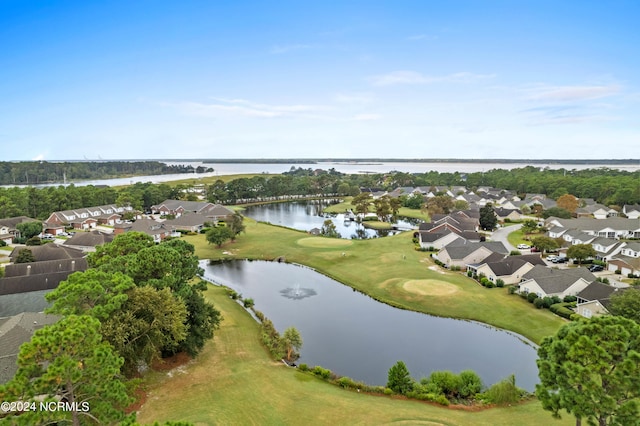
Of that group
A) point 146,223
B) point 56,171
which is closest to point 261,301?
point 146,223

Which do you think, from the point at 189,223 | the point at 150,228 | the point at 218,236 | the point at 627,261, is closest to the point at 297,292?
the point at 218,236

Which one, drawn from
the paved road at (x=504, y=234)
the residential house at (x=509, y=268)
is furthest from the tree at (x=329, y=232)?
the residential house at (x=509, y=268)

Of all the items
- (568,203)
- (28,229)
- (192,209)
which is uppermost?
(568,203)

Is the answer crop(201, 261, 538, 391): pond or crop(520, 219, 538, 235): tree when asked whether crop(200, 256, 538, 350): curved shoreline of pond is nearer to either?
crop(201, 261, 538, 391): pond

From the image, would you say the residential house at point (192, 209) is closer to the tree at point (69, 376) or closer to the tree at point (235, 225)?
the tree at point (235, 225)

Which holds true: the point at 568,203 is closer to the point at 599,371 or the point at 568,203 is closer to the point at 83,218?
the point at 599,371

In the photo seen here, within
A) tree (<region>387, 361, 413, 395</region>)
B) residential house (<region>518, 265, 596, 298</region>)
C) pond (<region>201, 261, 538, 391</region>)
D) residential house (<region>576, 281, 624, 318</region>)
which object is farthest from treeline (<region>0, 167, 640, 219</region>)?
tree (<region>387, 361, 413, 395</region>)
